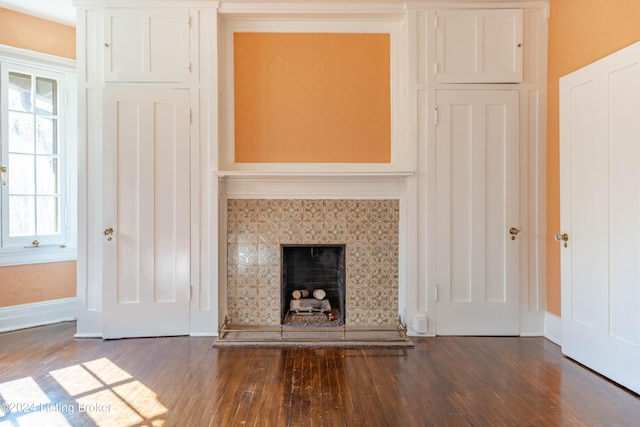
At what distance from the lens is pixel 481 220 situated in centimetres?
338

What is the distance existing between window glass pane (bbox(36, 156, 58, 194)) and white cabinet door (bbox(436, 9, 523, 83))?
3898 millimetres

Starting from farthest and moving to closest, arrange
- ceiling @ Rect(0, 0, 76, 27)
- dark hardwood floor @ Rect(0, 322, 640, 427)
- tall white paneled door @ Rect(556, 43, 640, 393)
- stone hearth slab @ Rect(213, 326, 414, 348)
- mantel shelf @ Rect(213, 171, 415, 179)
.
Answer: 1. ceiling @ Rect(0, 0, 76, 27)
2. mantel shelf @ Rect(213, 171, 415, 179)
3. stone hearth slab @ Rect(213, 326, 414, 348)
4. tall white paneled door @ Rect(556, 43, 640, 393)
5. dark hardwood floor @ Rect(0, 322, 640, 427)

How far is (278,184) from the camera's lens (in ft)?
11.6

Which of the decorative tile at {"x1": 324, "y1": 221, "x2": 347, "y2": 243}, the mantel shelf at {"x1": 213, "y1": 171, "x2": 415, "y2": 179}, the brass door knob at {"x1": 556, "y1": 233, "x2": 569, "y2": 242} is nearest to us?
the brass door knob at {"x1": 556, "y1": 233, "x2": 569, "y2": 242}

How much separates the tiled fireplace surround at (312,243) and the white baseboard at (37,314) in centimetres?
178

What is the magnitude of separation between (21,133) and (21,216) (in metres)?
0.81

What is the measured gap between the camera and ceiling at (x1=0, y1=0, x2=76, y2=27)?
346 cm

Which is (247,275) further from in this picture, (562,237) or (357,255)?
(562,237)

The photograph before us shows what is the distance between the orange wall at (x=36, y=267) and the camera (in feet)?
11.7

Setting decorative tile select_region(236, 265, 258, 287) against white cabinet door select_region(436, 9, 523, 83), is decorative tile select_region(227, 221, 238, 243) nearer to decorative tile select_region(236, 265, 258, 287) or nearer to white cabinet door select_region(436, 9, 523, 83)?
decorative tile select_region(236, 265, 258, 287)

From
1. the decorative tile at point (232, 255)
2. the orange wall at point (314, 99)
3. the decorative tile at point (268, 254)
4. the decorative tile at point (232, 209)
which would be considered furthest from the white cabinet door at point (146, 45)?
the decorative tile at point (268, 254)

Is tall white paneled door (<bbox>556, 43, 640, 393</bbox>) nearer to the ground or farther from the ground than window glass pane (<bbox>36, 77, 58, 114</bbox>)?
nearer to the ground

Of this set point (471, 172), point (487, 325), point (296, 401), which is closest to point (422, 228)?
point (471, 172)

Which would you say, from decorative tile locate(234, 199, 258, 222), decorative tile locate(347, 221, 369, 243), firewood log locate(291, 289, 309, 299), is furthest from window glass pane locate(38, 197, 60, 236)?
decorative tile locate(347, 221, 369, 243)
